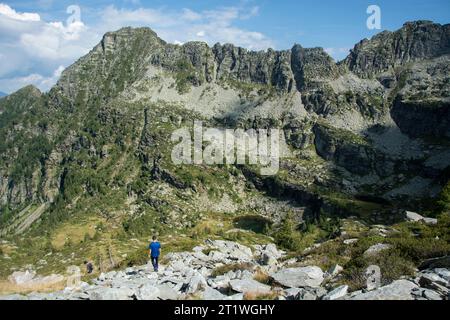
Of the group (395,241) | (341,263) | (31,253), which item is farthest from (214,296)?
(31,253)

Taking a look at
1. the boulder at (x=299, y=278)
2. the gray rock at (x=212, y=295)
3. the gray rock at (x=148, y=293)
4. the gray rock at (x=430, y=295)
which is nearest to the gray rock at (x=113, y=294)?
the gray rock at (x=148, y=293)

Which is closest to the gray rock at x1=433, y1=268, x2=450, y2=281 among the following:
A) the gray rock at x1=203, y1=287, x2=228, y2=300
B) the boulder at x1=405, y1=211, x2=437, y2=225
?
the gray rock at x1=203, y1=287, x2=228, y2=300

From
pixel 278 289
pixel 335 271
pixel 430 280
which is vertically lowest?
pixel 335 271

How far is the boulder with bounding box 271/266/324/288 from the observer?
88.4 ft

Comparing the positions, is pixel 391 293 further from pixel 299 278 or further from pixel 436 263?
pixel 436 263

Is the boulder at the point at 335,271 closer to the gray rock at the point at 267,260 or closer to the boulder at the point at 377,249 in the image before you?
the boulder at the point at 377,249

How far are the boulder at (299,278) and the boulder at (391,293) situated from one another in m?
5.84

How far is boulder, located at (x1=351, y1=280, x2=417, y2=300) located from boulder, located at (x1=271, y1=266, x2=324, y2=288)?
584 cm

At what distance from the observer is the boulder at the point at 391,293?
20.5 metres

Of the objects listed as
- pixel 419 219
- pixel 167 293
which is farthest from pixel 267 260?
pixel 419 219

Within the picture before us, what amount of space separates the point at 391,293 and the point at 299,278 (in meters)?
7.80

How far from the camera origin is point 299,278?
27.9m

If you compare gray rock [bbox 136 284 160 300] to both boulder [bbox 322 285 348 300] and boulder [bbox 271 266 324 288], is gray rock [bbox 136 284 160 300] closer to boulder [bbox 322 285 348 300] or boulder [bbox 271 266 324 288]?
boulder [bbox 271 266 324 288]
